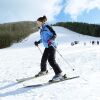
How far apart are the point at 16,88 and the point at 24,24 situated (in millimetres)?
93632

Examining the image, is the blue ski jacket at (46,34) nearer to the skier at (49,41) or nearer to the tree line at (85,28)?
the skier at (49,41)

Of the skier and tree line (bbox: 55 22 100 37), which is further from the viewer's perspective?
tree line (bbox: 55 22 100 37)

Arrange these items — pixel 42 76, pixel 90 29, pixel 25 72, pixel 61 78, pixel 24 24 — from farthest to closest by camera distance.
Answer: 1. pixel 24 24
2. pixel 90 29
3. pixel 25 72
4. pixel 42 76
5. pixel 61 78

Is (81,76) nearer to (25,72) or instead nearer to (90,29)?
(25,72)

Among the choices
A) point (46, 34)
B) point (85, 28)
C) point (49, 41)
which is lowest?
point (85, 28)

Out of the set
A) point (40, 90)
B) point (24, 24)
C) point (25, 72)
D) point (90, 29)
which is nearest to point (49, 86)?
point (40, 90)

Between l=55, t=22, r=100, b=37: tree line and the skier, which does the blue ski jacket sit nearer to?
the skier

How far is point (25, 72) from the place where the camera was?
1073cm

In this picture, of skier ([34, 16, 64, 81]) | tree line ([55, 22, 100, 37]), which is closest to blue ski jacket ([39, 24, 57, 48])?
skier ([34, 16, 64, 81])

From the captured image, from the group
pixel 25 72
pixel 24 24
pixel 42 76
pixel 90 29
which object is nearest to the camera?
pixel 42 76

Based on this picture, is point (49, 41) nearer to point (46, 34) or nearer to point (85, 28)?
point (46, 34)

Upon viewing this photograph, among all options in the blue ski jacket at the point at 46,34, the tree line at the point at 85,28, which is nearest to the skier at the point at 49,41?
the blue ski jacket at the point at 46,34

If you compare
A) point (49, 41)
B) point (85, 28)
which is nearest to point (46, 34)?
point (49, 41)

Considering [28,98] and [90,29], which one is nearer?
[28,98]
